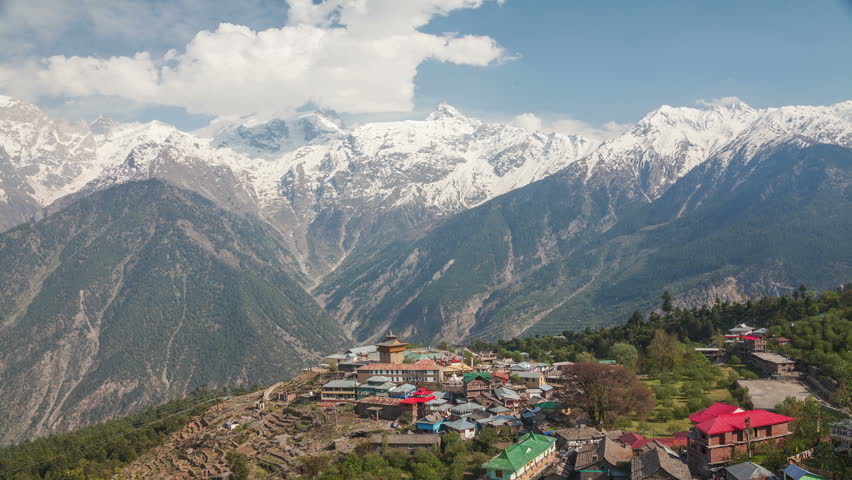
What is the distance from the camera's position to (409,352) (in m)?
118

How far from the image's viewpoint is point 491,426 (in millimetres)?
67125

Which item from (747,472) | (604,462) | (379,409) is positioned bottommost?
(604,462)

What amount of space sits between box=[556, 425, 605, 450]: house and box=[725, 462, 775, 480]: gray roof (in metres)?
14.3

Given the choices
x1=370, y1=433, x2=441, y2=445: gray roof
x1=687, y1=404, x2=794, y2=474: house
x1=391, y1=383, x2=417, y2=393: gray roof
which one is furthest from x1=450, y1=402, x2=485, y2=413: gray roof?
x1=687, y1=404, x2=794, y2=474: house

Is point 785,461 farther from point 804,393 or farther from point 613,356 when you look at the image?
point 613,356

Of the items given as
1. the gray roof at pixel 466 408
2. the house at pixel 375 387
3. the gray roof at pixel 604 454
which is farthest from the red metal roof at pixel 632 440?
the house at pixel 375 387

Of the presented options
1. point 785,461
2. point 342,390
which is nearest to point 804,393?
point 785,461

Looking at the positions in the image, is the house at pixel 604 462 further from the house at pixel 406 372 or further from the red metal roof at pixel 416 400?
the house at pixel 406 372

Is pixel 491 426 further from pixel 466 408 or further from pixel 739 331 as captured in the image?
pixel 739 331

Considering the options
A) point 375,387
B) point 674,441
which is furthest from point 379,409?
point 674,441

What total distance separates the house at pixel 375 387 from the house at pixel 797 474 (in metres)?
47.1

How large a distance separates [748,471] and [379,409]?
3976cm

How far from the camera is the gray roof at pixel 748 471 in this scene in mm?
43500

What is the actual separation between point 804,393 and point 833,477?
28.4 metres
